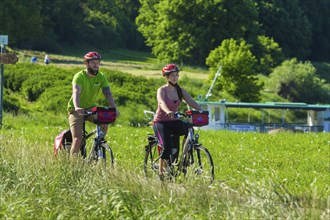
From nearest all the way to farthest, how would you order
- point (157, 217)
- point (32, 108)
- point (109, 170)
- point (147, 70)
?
point (157, 217)
point (109, 170)
point (32, 108)
point (147, 70)

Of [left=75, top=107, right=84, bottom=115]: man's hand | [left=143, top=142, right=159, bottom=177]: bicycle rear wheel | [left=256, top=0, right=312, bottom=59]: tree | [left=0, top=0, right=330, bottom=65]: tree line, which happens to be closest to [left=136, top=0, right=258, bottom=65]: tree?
[left=0, top=0, right=330, bottom=65]: tree line

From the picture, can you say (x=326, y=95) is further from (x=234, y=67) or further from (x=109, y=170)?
(x=109, y=170)

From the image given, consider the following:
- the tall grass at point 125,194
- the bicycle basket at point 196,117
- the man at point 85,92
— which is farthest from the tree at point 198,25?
the bicycle basket at point 196,117

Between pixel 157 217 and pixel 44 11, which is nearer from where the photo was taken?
pixel 157 217

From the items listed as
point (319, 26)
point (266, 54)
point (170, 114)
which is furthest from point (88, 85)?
point (319, 26)

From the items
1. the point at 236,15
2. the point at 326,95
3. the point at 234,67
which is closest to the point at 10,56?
the point at 234,67

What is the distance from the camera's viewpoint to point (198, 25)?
84625 mm

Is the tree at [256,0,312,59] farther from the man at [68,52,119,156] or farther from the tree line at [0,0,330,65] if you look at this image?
the man at [68,52,119,156]

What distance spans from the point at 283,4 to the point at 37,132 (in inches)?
3489

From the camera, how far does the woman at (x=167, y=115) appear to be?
41.3 ft

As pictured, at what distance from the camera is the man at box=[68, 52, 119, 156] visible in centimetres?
1284

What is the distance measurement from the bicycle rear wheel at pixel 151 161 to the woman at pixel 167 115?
6.5 inches

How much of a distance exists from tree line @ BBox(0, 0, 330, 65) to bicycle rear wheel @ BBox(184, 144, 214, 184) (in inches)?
2438

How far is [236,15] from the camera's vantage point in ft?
273
